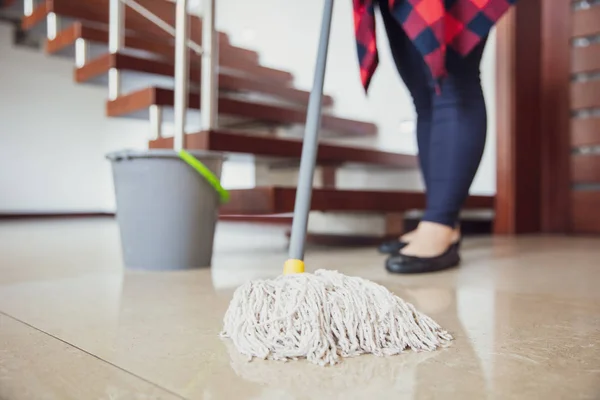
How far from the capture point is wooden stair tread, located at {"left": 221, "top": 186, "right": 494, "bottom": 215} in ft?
4.46

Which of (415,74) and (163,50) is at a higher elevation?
(163,50)

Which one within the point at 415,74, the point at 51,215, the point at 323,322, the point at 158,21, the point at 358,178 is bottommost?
the point at 51,215

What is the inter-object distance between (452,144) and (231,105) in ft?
3.22

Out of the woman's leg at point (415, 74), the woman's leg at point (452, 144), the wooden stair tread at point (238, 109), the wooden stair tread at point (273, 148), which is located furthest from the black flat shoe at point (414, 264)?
the wooden stair tread at point (238, 109)

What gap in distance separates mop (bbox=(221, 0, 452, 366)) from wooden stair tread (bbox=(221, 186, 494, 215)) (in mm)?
776

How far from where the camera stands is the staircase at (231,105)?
4.83 ft

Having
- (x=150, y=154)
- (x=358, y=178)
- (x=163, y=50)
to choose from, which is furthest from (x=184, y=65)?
(x=358, y=178)

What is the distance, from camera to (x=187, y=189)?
106 cm

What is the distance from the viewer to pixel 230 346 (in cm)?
53

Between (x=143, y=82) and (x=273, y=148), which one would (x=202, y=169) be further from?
(x=143, y=82)

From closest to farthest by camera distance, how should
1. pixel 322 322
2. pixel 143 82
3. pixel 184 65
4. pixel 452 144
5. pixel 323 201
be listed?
pixel 322 322
pixel 452 144
pixel 184 65
pixel 323 201
pixel 143 82

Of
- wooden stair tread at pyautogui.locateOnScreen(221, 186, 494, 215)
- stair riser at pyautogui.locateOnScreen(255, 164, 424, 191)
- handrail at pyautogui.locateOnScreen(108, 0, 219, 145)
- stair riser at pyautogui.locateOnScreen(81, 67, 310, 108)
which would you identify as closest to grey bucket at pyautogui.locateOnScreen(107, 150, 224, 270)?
handrail at pyautogui.locateOnScreen(108, 0, 219, 145)

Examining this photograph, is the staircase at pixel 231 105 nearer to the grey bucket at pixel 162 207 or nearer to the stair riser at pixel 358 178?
the stair riser at pixel 358 178

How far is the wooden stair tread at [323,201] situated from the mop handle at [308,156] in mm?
559
